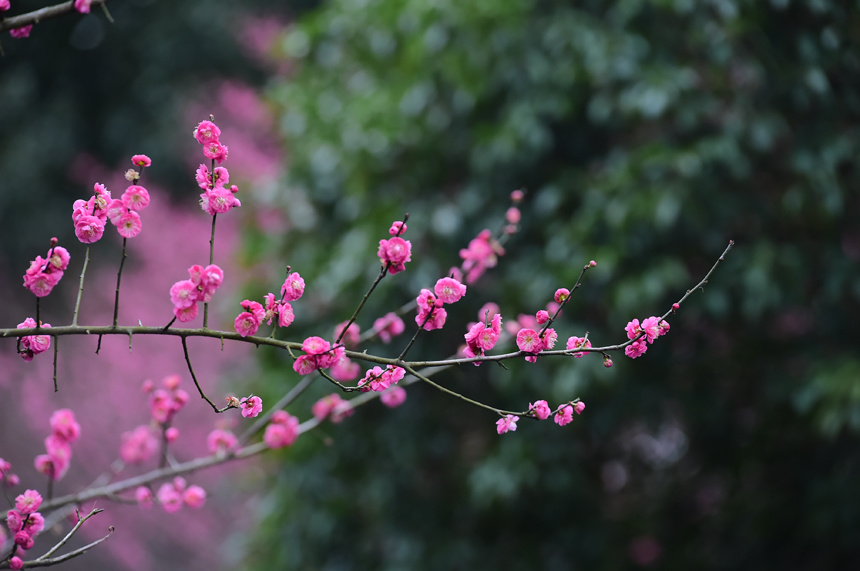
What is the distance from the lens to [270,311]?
3.04 feet

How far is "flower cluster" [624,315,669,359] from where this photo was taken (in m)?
0.94

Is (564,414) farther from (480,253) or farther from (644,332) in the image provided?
(480,253)

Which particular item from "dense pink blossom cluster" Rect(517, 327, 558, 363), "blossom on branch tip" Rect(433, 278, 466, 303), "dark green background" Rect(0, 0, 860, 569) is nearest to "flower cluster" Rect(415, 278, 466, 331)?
"blossom on branch tip" Rect(433, 278, 466, 303)

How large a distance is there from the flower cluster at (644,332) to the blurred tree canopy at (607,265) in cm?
119

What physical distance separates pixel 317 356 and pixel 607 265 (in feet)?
4.67

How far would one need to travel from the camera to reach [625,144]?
254cm

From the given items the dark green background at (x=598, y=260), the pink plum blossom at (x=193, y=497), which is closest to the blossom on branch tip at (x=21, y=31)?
the pink plum blossom at (x=193, y=497)

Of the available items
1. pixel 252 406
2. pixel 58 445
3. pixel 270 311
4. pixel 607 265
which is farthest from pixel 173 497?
pixel 607 265

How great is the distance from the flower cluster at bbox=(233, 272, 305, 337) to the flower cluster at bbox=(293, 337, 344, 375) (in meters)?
0.05

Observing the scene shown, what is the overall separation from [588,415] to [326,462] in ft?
3.39

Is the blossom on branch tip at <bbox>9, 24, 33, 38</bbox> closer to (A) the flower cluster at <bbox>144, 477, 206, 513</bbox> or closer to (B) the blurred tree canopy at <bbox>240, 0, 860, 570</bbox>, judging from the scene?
(A) the flower cluster at <bbox>144, 477, 206, 513</bbox>

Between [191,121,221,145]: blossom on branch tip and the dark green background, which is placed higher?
the dark green background

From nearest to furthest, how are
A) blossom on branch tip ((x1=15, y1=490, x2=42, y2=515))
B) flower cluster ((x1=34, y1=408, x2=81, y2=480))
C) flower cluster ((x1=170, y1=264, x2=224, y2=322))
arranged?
flower cluster ((x1=170, y1=264, x2=224, y2=322))
blossom on branch tip ((x1=15, y1=490, x2=42, y2=515))
flower cluster ((x1=34, y1=408, x2=81, y2=480))

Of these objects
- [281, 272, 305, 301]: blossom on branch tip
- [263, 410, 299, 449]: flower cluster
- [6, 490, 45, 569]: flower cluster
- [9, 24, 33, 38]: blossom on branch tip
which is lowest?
[6, 490, 45, 569]: flower cluster
